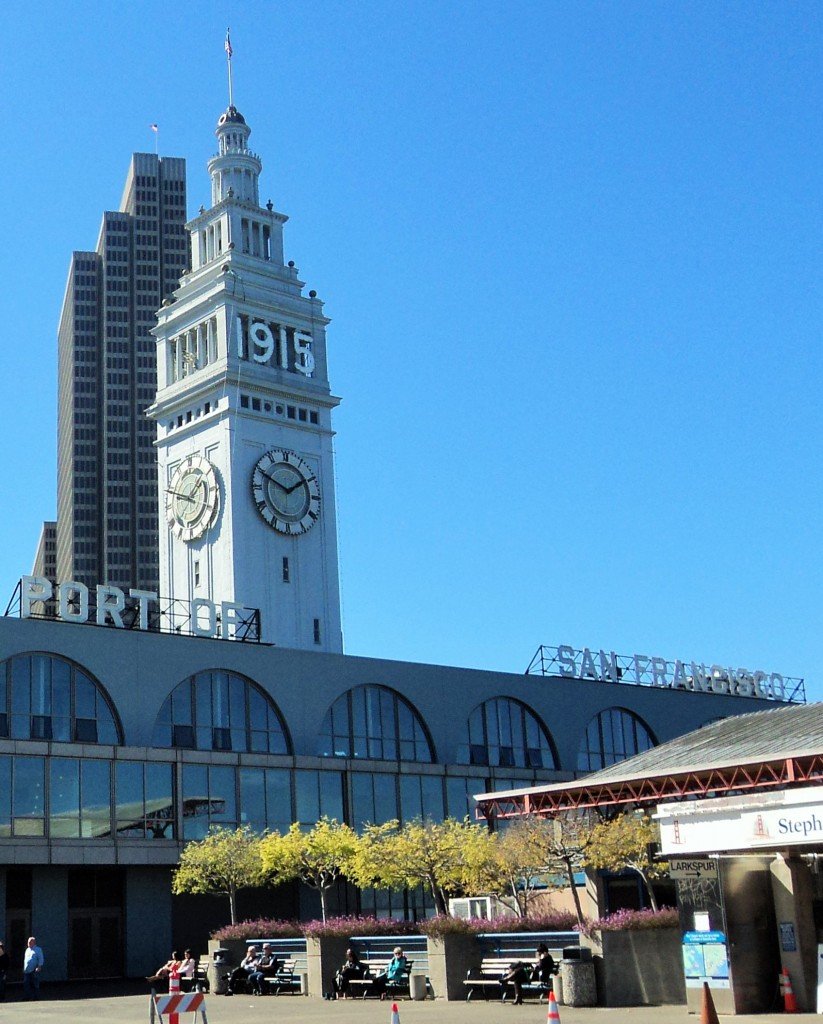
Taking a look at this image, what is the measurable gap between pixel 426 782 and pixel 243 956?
23503 mm

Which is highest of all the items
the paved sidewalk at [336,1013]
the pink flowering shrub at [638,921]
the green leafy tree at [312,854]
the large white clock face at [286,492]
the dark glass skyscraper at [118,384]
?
the dark glass skyscraper at [118,384]

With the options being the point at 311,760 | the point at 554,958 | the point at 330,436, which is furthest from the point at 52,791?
the point at 330,436

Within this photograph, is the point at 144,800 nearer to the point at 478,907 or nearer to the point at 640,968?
the point at 478,907

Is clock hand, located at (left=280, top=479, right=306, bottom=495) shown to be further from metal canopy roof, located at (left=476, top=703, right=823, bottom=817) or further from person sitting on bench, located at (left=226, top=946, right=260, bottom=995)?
person sitting on bench, located at (left=226, top=946, right=260, bottom=995)

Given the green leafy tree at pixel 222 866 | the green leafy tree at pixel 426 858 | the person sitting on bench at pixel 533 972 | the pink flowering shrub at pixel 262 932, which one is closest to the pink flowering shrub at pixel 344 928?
the pink flowering shrub at pixel 262 932

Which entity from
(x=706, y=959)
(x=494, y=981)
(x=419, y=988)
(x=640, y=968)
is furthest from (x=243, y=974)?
(x=706, y=959)

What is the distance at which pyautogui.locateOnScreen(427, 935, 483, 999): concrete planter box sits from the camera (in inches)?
1362

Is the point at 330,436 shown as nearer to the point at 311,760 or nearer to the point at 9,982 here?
the point at 311,760

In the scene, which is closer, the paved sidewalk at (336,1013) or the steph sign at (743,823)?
the steph sign at (743,823)

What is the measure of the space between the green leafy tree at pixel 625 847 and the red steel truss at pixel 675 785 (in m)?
0.88

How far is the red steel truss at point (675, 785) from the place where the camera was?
31.9 meters

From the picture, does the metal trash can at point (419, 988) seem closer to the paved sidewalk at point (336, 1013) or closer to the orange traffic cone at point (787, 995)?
the paved sidewalk at point (336, 1013)

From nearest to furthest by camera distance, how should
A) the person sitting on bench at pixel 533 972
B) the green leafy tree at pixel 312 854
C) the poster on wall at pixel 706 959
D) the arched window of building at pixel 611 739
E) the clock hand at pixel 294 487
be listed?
the poster on wall at pixel 706 959 < the person sitting on bench at pixel 533 972 < the green leafy tree at pixel 312 854 < the arched window of building at pixel 611 739 < the clock hand at pixel 294 487

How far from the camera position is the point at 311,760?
6384cm
